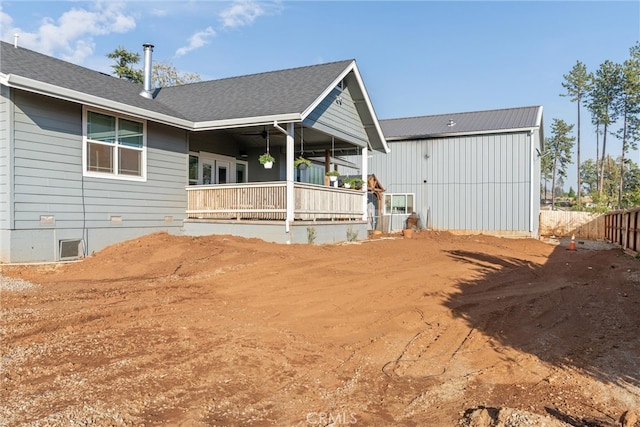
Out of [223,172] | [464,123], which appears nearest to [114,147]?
[223,172]

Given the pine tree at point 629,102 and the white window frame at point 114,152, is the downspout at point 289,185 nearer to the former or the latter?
the white window frame at point 114,152

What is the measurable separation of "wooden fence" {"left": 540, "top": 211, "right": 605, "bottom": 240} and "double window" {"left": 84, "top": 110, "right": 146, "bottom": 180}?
69.4 feet

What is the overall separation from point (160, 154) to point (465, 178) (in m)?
15.6

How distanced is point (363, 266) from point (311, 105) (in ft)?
15.5

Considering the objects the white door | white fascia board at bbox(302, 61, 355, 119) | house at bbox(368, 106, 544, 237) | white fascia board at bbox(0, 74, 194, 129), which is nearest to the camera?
white fascia board at bbox(0, 74, 194, 129)

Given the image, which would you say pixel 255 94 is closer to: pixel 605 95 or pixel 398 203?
pixel 398 203

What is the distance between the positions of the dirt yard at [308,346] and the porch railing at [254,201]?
3.21 metres

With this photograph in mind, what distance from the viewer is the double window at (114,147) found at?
10297 mm

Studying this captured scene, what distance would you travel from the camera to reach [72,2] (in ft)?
52.9

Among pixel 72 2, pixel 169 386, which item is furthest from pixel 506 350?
pixel 72 2

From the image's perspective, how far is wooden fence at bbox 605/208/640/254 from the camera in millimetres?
12945

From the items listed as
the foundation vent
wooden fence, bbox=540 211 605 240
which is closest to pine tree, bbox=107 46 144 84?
the foundation vent

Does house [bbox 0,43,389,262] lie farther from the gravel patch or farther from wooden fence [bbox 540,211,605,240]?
wooden fence [bbox 540,211,605,240]

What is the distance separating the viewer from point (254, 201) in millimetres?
12172
